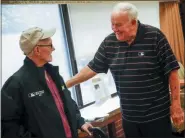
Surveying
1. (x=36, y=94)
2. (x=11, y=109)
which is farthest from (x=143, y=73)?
(x=11, y=109)

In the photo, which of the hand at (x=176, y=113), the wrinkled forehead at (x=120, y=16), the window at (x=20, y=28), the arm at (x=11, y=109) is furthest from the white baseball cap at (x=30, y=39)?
the hand at (x=176, y=113)

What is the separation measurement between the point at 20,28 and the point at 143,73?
123 centimetres

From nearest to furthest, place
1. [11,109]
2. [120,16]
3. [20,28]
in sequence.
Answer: [11,109] < [120,16] < [20,28]

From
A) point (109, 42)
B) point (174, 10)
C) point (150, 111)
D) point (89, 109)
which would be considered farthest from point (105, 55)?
point (174, 10)

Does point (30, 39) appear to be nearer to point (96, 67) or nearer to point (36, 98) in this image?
point (36, 98)

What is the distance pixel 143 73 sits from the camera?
1.68 metres

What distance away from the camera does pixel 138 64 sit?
5.52 feet

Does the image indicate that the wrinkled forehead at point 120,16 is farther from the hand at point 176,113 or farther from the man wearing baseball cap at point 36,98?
the hand at point 176,113

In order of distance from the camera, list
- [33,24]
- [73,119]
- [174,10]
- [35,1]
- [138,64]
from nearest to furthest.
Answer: [35,1]
[73,119]
[138,64]
[33,24]
[174,10]

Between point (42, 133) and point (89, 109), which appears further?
point (89, 109)

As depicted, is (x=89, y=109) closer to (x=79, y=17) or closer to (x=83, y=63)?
(x=83, y=63)

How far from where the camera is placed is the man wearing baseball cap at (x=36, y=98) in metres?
1.28

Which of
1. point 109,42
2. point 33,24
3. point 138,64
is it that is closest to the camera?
point 138,64

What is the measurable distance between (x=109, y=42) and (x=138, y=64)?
26 cm
